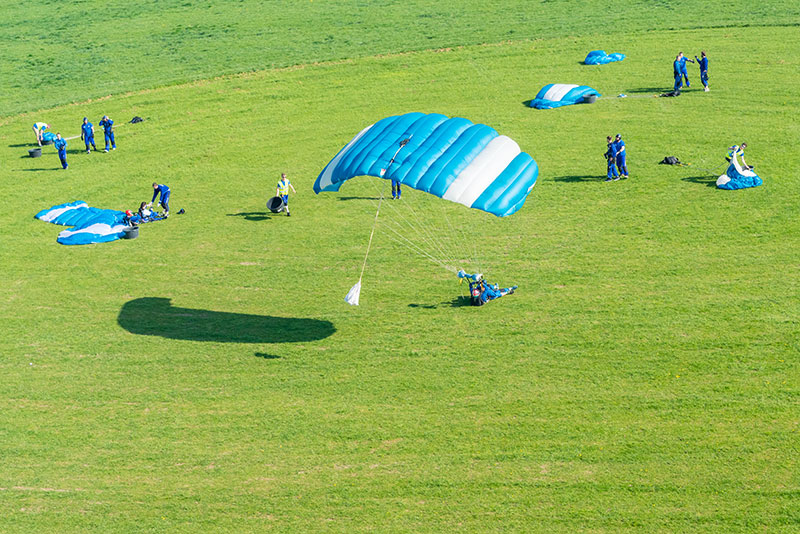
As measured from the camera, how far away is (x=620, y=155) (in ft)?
112

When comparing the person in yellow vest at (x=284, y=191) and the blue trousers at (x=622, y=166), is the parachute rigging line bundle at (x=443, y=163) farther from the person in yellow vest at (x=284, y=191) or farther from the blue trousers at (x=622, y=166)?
the blue trousers at (x=622, y=166)

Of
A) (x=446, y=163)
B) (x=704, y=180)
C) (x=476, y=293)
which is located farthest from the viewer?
(x=704, y=180)

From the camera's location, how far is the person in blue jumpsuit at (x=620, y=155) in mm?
33688

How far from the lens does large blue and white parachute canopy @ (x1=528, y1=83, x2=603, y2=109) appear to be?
43344 millimetres

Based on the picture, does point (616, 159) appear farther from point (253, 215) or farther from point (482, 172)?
point (253, 215)

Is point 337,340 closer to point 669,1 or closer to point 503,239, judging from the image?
point 503,239

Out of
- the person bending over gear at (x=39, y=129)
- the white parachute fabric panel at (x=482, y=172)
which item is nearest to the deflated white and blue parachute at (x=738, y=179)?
the white parachute fabric panel at (x=482, y=172)

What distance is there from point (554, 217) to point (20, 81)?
41751 millimetres

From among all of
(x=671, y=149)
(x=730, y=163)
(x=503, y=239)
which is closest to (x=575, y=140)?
(x=671, y=149)

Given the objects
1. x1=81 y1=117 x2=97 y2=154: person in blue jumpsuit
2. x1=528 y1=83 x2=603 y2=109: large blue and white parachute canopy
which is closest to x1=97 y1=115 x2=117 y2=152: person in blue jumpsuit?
x1=81 y1=117 x2=97 y2=154: person in blue jumpsuit

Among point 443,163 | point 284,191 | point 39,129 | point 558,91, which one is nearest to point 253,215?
point 284,191

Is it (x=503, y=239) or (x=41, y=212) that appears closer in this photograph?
(x=503, y=239)

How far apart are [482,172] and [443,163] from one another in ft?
3.93

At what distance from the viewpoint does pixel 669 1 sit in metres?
59.6
